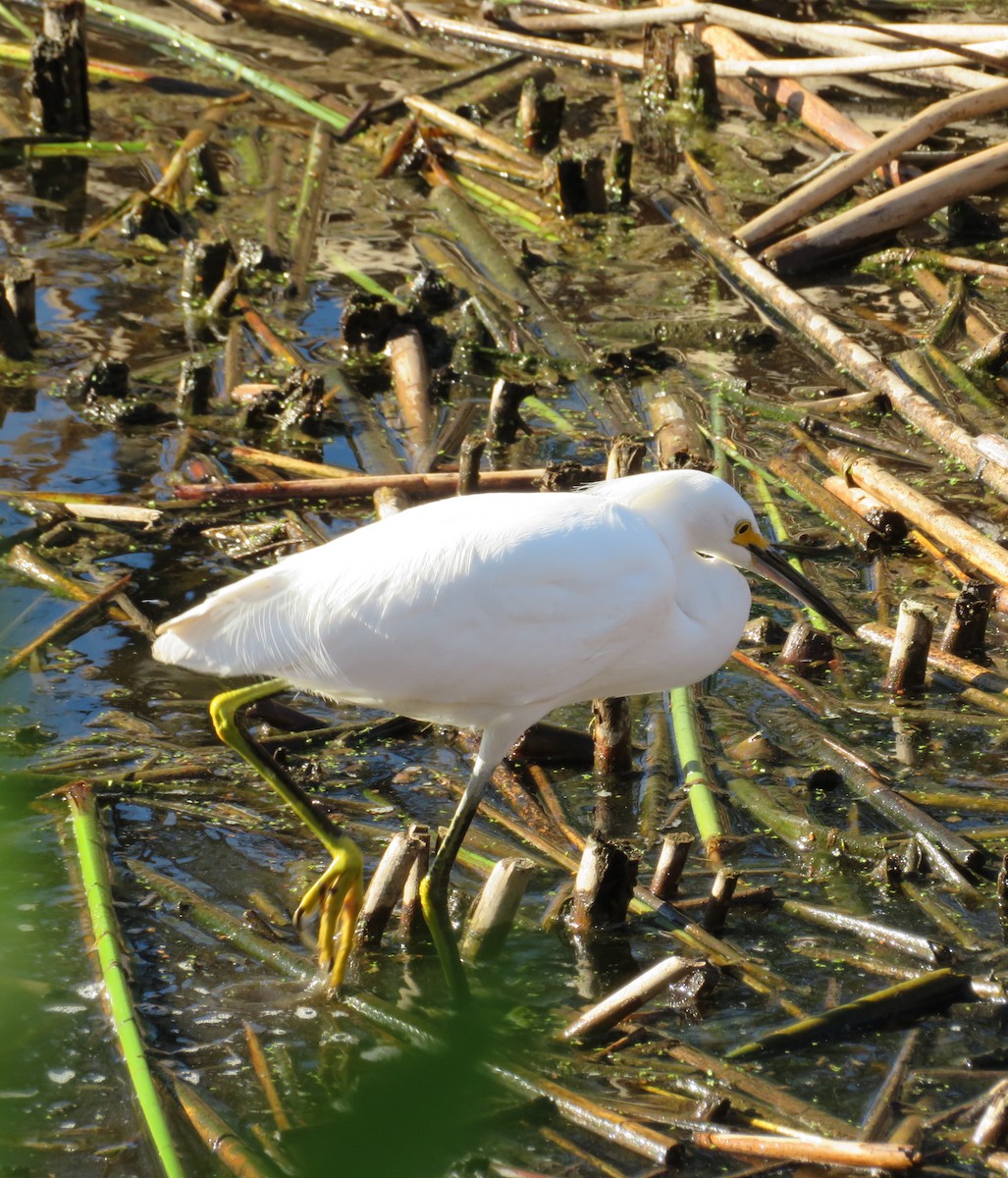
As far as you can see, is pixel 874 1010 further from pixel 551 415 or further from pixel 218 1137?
pixel 551 415

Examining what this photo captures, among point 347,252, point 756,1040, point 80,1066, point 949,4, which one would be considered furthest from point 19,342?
point 949,4

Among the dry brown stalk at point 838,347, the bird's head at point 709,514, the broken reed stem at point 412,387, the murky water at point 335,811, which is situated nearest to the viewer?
the murky water at point 335,811

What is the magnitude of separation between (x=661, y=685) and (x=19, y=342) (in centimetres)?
477

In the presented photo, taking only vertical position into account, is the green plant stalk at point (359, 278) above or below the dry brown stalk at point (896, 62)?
below

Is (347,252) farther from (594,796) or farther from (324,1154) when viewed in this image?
(324,1154)

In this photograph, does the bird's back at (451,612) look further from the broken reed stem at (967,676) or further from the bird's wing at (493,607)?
the broken reed stem at (967,676)

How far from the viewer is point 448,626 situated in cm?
411

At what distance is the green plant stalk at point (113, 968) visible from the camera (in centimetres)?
313

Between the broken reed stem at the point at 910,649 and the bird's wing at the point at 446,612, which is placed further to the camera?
the broken reed stem at the point at 910,649

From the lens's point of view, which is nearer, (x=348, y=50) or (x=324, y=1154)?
(x=324, y=1154)

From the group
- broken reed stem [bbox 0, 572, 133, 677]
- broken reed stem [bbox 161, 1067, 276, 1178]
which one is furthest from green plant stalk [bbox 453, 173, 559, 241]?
broken reed stem [bbox 161, 1067, 276, 1178]

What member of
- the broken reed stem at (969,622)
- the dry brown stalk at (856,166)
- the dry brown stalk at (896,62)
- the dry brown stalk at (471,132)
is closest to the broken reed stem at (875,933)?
the broken reed stem at (969,622)

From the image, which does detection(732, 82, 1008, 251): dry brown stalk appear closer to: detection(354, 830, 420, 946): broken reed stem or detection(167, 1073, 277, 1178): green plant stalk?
detection(354, 830, 420, 946): broken reed stem

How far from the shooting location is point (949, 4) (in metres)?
12.4
